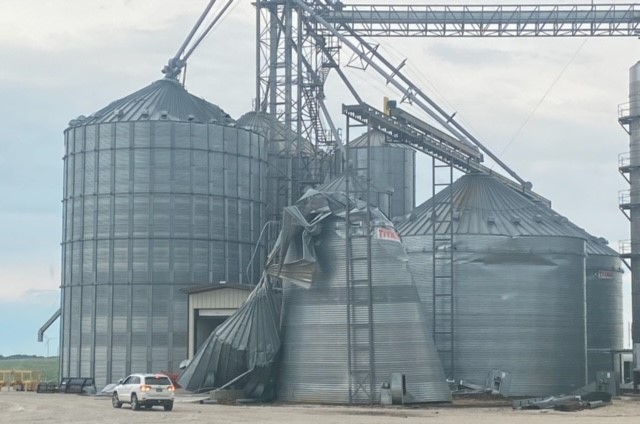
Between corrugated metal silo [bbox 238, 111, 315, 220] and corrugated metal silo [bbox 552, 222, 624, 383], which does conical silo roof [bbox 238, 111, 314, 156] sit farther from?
corrugated metal silo [bbox 552, 222, 624, 383]

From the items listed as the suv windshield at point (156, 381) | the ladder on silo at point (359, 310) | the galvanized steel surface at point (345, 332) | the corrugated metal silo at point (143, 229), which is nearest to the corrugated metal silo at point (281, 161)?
the corrugated metal silo at point (143, 229)

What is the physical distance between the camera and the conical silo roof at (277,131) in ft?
265

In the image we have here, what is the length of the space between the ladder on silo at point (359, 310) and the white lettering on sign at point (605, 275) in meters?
27.1

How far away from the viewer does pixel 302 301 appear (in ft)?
196

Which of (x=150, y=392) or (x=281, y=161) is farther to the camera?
(x=281, y=161)

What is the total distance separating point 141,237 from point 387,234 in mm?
19200

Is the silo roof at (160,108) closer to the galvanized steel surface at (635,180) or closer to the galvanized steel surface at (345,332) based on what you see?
the galvanized steel surface at (345,332)

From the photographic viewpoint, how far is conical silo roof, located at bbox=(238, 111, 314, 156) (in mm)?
80781

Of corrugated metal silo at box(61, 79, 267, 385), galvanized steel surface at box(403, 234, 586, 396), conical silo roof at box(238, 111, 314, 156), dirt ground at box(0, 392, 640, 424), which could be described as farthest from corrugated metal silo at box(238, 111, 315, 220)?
dirt ground at box(0, 392, 640, 424)

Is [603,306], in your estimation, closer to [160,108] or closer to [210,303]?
[210,303]

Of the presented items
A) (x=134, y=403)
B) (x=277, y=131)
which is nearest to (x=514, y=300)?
(x=277, y=131)

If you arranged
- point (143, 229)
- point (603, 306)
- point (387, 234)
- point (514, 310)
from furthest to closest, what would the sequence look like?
point (603, 306) → point (143, 229) → point (514, 310) → point (387, 234)

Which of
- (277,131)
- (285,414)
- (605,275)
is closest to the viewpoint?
(285,414)

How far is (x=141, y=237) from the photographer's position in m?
71.8
